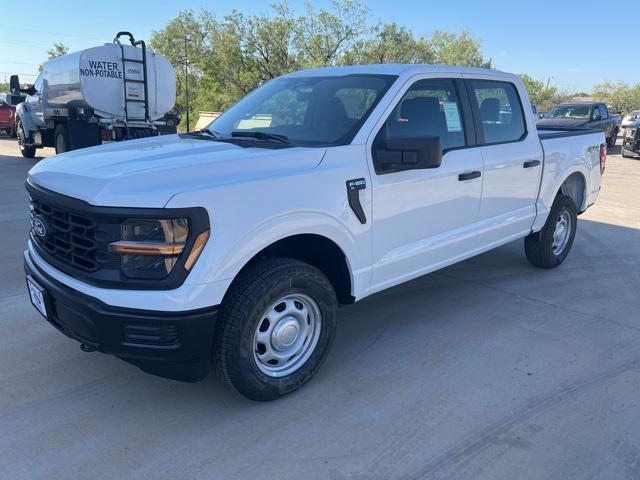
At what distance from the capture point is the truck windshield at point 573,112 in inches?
687

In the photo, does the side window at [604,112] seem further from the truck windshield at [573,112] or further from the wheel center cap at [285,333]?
the wheel center cap at [285,333]

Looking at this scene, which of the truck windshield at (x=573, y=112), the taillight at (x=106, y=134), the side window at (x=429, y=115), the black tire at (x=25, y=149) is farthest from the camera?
the truck windshield at (x=573, y=112)

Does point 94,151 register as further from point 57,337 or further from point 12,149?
point 12,149

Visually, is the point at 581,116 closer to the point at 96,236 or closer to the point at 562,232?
the point at 562,232

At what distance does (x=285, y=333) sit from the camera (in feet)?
10.1

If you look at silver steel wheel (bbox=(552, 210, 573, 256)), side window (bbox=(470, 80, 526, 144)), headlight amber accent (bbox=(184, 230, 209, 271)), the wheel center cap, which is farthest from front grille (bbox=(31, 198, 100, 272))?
silver steel wheel (bbox=(552, 210, 573, 256))

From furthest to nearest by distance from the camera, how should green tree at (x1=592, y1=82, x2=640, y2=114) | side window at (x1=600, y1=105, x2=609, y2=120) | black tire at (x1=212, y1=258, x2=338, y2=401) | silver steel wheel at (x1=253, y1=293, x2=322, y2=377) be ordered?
1. green tree at (x1=592, y1=82, x2=640, y2=114)
2. side window at (x1=600, y1=105, x2=609, y2=120)
3. silver steel wheel at (x1=253, y1=293, x2=322, y2=377)
4. black tire at (x1=212, y1=258, x2=338, y2=401)

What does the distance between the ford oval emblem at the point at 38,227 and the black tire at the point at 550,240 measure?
443 centimetres

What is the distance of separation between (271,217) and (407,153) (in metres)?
0.96

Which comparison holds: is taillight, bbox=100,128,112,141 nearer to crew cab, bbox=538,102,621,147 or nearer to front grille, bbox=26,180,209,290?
front grille, bbox=26,180,209,290

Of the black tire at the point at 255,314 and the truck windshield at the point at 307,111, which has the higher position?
the truck windshield at the point at 307,111

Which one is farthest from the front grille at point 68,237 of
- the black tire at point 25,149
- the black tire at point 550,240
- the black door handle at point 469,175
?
the black tire at point 25,149

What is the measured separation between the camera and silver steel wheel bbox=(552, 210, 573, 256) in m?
5.62

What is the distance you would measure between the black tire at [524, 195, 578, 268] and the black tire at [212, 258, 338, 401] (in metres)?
3.13
